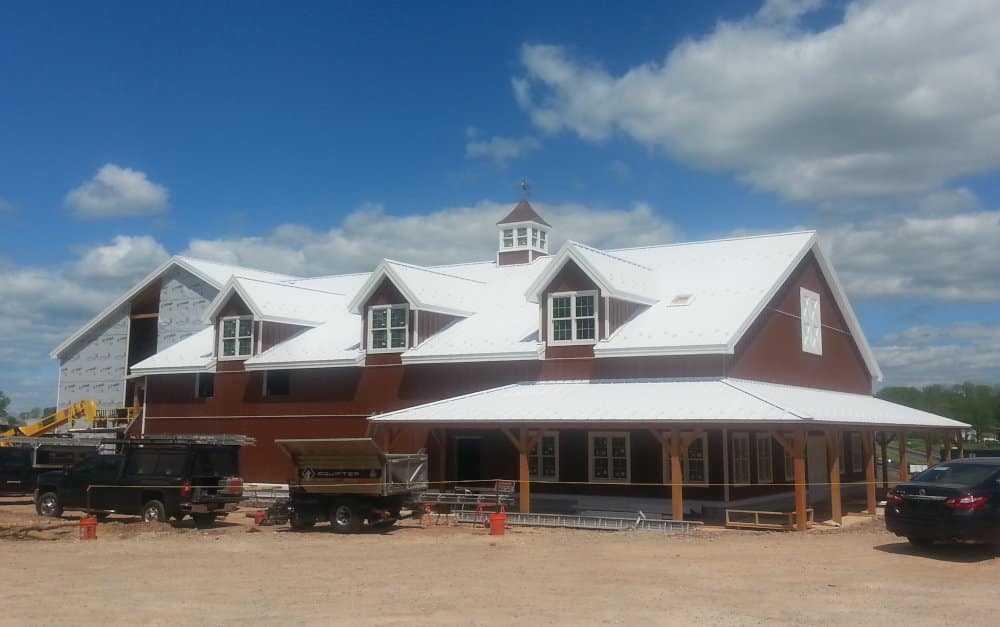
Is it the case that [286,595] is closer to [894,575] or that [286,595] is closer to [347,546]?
[347,546]

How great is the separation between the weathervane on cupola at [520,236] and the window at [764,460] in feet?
42.2

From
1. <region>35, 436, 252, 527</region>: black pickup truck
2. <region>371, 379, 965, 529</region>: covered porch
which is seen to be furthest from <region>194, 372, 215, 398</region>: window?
<region>35, 436, 252, 527</region>: black pickup truck

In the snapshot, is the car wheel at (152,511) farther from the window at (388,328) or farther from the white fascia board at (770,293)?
the white fascia board at (770,293)

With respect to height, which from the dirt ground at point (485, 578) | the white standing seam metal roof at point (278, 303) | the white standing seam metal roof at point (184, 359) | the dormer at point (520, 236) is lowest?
the dirt ground at point (485, 578)

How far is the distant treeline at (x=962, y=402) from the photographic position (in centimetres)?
11823

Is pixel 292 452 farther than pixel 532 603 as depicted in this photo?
Yes

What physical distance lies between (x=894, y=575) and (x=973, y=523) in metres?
2.15

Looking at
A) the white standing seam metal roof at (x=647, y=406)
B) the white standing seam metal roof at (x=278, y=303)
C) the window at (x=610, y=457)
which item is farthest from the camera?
the white standing seam metal roof at (x=278, y=303)

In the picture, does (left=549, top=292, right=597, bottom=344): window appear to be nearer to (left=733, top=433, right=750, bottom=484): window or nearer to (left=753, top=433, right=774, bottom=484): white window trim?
(left=733, top=433, right=750, bottom=484): window

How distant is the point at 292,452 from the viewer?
22516mm

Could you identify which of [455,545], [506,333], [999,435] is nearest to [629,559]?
[455,545]

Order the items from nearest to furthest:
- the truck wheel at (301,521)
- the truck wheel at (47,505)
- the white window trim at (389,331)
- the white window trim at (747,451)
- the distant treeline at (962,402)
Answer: the truck wheel at (301,521) → the truck wheel at (47,505) → the white window trim at (747,451) → the white window trim at (389,331) → the distant treeline at (962,402)

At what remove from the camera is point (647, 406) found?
75.1 ft

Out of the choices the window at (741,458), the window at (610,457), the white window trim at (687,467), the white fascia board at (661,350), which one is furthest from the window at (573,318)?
the window at (741,458)
